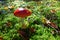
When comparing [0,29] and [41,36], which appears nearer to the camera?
[41,36]

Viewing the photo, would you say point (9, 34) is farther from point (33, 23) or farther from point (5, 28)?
point (33, 23)

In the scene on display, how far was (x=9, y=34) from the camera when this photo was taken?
6.79 feet

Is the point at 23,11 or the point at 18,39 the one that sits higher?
the point at 23,11

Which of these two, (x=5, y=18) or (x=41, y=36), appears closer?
(x=41, y=36)

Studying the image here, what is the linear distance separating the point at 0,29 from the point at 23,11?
1.46 feet

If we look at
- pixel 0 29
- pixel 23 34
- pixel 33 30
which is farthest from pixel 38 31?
pixel 0 29

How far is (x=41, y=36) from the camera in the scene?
201 cm

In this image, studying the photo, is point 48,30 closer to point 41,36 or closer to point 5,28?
point 41,36

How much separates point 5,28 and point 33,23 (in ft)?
1.26

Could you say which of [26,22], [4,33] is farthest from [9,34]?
[26,22]

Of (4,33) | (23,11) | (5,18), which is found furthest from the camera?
(5,18)

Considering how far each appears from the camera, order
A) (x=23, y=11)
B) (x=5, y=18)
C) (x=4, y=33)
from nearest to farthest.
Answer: (x=23, y=11) → (x=4, y=33) → (x=5, y=18)

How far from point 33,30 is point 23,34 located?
0.15 m

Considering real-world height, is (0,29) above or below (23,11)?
below
